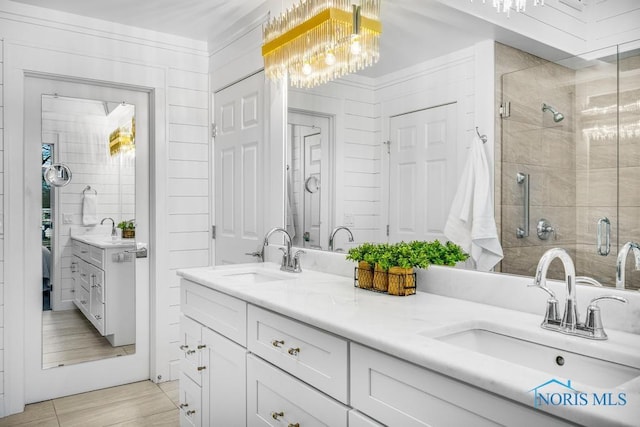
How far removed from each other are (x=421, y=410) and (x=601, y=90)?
988mm

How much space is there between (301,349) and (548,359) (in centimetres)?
→ 70

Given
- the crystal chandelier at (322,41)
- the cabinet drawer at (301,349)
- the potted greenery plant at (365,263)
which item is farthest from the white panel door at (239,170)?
the cabinet drawer at (301,349)

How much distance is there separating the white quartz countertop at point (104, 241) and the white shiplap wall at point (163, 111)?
0.60 ft

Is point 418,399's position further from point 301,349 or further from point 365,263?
point 365,263

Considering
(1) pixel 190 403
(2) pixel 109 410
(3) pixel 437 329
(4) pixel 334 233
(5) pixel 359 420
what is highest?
(4) pixel 334 233

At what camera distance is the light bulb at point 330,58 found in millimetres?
2186

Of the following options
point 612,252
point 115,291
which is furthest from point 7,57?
point 612,252

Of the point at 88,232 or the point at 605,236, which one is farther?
the point at 88,232

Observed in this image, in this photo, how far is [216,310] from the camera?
2035 millimetres

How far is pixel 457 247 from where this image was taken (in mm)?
1725

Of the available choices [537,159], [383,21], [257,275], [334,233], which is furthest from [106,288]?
[537,159]

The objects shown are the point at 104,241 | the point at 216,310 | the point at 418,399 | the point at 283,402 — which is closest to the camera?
the point at 418,399

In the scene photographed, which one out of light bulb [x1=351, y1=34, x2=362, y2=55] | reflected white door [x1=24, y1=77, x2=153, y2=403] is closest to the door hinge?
light bulb [x1=351, y1=34, x2=362, y2=55]

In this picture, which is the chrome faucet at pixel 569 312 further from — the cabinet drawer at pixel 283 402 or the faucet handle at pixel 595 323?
the cabinet drawer at pixel 283 402
